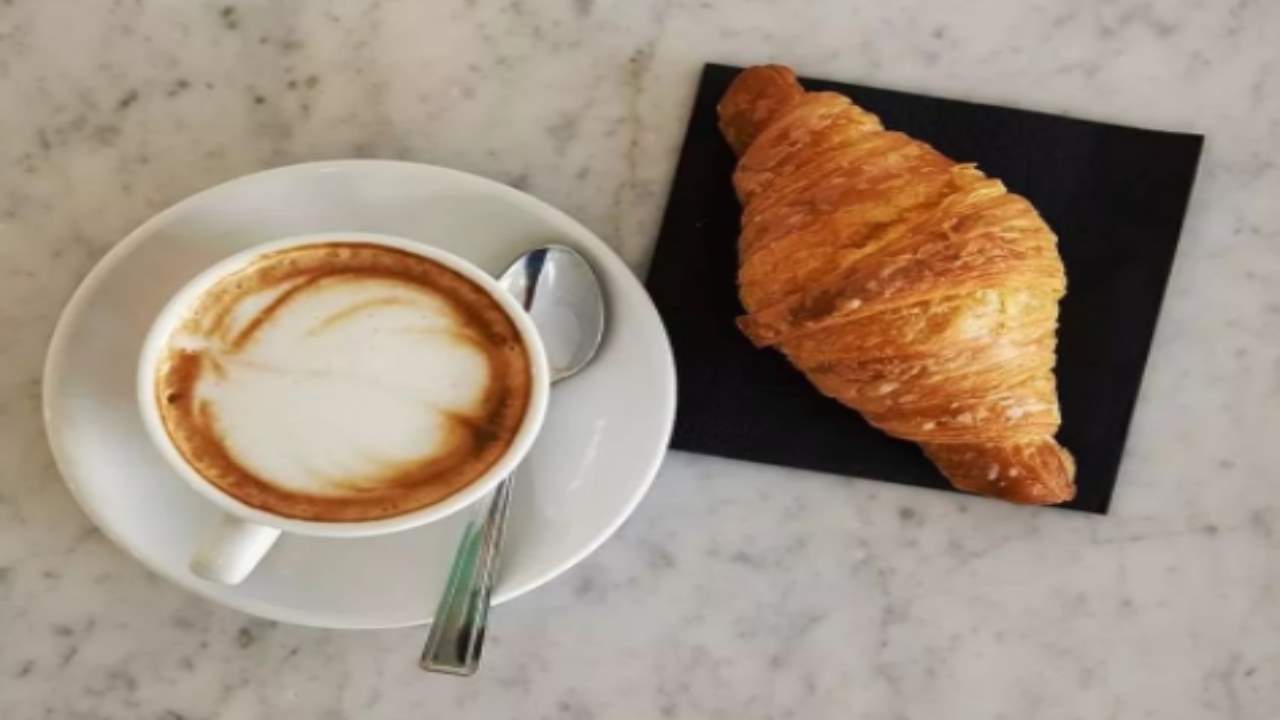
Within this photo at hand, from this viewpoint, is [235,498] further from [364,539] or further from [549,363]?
[549,363]

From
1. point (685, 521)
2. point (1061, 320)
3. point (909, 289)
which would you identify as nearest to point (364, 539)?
point (685, 521)

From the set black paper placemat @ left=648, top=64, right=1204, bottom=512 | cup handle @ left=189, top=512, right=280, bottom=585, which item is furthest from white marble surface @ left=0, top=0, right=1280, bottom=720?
cup handle @ left=189, top=512, right=280, bottom=585

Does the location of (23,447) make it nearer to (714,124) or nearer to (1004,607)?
(714,124)

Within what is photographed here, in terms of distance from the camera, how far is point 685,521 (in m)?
0.95

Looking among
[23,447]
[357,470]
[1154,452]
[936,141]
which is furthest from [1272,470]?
[23,447]

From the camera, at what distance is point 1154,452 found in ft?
3.13

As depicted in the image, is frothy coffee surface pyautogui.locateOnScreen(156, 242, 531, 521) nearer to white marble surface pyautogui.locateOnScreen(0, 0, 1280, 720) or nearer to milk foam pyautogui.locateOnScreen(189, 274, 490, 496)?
milk foam pyautogui.locateOnScreen(189, 274, 490, 496)

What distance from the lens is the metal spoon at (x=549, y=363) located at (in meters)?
0.85

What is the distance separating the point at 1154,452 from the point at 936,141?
260 mm

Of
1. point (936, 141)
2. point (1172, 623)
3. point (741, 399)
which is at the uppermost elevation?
point (936, 141)

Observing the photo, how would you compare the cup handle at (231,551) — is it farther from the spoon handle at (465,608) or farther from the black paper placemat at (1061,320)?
the black paper placemat at (1061,320)

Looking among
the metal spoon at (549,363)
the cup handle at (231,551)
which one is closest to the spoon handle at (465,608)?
the metal spoon at (549,363)

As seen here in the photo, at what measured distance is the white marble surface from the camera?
3.10 ft

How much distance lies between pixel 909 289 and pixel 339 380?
343 millimetres
